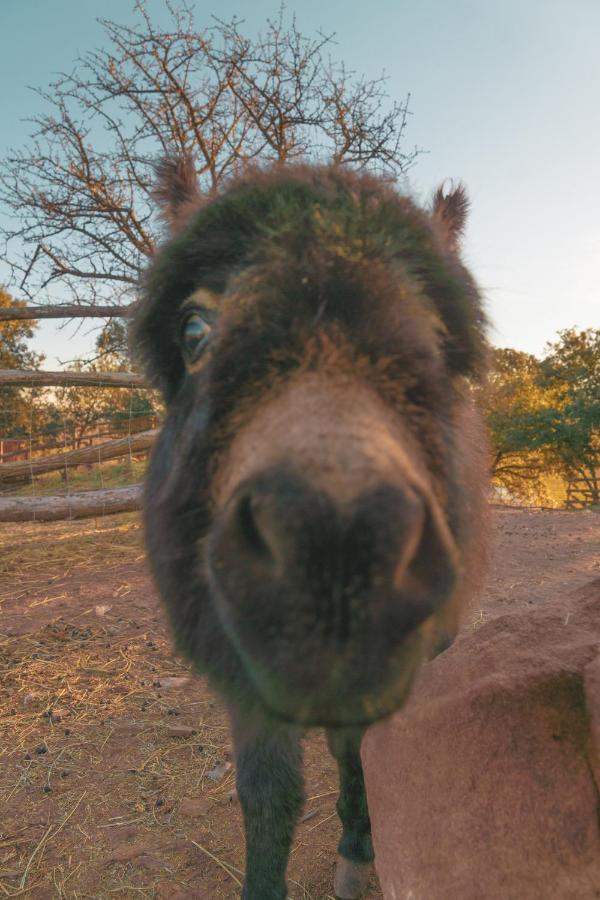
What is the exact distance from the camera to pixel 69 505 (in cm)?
798

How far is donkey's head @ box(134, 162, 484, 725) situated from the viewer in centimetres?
85

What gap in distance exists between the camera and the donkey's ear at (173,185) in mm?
2492

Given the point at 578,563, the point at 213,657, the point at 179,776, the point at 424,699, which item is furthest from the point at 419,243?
the point at 578,563

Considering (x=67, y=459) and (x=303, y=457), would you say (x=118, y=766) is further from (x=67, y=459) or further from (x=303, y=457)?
(x=67, y=459)

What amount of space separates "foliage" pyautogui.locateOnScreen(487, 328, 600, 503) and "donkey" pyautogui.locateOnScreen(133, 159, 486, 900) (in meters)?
18.9

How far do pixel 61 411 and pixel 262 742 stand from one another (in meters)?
9.09

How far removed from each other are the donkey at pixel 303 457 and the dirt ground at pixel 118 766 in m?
0.58

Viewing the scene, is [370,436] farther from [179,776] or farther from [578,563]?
[578,563]

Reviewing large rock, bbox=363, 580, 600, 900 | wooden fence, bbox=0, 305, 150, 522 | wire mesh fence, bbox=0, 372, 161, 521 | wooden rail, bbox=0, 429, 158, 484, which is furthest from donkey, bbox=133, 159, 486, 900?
wooden rail, bbox=0, 429, 158, 484

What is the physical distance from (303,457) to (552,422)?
22253 millimetres

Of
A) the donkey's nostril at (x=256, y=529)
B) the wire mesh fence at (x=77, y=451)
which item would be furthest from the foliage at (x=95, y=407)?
the donkey's nostril at (x=256, y=529)

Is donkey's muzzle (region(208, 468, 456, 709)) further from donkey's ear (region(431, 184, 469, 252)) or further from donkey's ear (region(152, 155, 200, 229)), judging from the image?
donkey's ear (region(431, 184, 469, 252))

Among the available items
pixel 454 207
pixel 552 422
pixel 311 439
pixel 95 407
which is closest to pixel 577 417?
pixel 552 422

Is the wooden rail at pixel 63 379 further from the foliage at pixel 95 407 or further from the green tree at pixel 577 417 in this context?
the green tree at pixel 577 417
